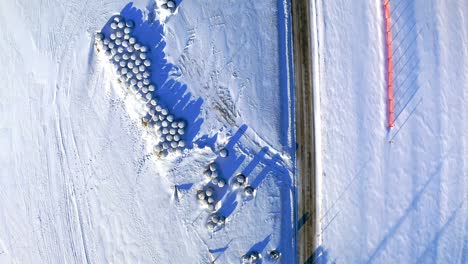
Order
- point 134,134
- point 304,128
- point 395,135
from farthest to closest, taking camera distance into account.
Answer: point 134,134 < point 304,128 < point 395,135

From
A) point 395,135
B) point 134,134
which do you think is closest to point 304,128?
point 395,135

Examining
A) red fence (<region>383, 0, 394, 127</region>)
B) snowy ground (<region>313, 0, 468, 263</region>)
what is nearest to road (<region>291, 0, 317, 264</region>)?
snowy ground (<region>313, 0, 468, 263</region>)

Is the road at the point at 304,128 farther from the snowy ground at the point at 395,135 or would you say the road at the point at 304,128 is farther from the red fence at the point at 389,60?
the red fence at the point at 389,60

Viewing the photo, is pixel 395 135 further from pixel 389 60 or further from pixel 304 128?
pixel 304 128

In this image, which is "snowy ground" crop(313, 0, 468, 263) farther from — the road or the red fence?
the road

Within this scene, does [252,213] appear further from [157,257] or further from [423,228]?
[423,228]

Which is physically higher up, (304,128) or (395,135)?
(395,135)
